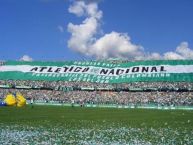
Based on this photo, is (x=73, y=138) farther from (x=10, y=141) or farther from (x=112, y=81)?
(x=112, y=81)

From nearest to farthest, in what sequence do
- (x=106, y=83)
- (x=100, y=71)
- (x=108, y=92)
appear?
(x=108, y=92)
(x=106, y=83)
(x=100, y=71)

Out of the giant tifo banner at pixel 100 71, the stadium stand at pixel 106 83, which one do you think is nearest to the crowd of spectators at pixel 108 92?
the stadium stand at pixel 106 83

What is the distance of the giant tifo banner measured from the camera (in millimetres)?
128125

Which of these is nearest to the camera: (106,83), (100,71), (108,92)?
A: (108,92)

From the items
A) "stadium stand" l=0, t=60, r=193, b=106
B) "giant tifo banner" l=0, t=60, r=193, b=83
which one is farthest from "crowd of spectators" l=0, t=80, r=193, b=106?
"giant tifo banner" l=0, t=60, r=193, b=83

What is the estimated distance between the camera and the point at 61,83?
5266 inches

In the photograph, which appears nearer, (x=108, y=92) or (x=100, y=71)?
(x=108, y=92)

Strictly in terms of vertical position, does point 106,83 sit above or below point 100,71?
below

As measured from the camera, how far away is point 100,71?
13688 cm

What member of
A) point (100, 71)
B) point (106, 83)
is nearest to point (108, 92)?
point (106, 83)

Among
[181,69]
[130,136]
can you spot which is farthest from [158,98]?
[130,136]

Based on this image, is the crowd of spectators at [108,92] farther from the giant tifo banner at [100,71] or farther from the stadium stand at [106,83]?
the giant tifo banner at [100,71]

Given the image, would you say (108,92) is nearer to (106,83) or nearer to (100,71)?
(106,83)

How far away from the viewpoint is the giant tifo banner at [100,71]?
12812 centimetres
